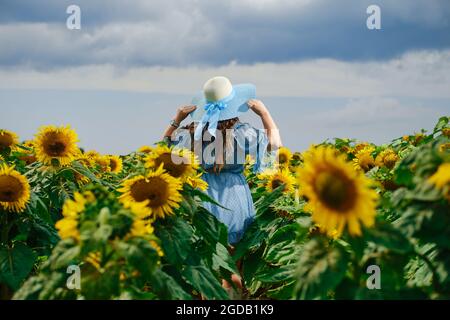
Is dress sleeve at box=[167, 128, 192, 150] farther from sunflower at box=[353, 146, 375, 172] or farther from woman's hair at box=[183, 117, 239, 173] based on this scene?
sunflower at box=[353, 146, 375, 172]

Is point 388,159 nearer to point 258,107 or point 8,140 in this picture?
point 258,107

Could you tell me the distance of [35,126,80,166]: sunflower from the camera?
4852 mm

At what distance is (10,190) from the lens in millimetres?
3918

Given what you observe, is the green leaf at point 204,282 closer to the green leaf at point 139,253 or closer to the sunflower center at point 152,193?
the sunflower center at point 152,193

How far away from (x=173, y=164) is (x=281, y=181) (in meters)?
2.41

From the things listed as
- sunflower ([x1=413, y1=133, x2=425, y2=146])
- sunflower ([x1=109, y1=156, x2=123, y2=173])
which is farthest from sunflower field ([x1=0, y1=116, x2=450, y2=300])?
sunflower ([x1=109, y1=156, x2=123, y2=173])

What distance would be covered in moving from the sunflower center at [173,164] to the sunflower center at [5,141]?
321cm

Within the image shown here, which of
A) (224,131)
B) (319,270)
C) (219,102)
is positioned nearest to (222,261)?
(224,131)

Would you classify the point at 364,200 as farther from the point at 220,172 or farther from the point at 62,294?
the point at 220,172

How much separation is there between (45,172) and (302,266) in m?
3.16

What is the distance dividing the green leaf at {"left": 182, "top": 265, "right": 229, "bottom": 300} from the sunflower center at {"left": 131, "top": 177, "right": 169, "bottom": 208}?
374 mm

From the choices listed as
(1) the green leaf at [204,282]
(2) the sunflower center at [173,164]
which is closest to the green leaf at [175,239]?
(1) the green leaf at [204,282]

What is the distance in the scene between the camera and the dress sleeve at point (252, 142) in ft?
17.4
